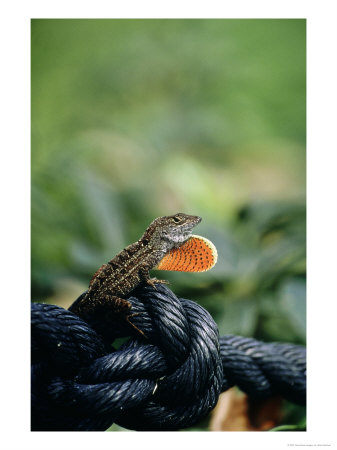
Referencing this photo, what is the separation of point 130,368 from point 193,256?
0.26 metres

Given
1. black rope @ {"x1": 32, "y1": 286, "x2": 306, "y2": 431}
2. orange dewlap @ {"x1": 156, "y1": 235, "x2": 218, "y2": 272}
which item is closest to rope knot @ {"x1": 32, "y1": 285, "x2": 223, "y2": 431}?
black rope @ {"x1": 32, "y1": 286, "x2": 306, "y2": 431}

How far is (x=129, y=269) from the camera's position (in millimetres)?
894

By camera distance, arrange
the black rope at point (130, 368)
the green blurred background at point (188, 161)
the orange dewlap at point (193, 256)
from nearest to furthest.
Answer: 1. the black rope at point (130, 368)
2. the orange dewlap at point (193, 256)
3. the green blurred background at point (188, 161)

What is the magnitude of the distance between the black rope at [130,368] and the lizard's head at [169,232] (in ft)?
0.49

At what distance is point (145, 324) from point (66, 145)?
0.75m

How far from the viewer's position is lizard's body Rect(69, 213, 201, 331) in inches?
31.5

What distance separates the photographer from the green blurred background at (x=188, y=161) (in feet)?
4.32

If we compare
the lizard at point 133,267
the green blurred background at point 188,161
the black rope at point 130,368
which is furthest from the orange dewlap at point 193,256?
the green blurred background at point 188,161

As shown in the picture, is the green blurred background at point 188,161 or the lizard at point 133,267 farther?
the green blurred background at point 188,161

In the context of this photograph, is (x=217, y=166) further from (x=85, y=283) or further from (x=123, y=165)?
(x=85, y=283)

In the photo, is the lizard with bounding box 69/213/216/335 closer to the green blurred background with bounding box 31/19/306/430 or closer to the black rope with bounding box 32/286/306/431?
the black rope with bounding box 32/286/306/431

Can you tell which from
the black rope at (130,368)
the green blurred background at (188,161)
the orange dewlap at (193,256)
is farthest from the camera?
the green blurred background at (188,161)

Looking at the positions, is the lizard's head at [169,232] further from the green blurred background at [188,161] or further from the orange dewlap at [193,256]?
the green blurred background at [188,161]

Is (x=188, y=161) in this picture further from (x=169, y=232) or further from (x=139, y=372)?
(x=139, y=372)
